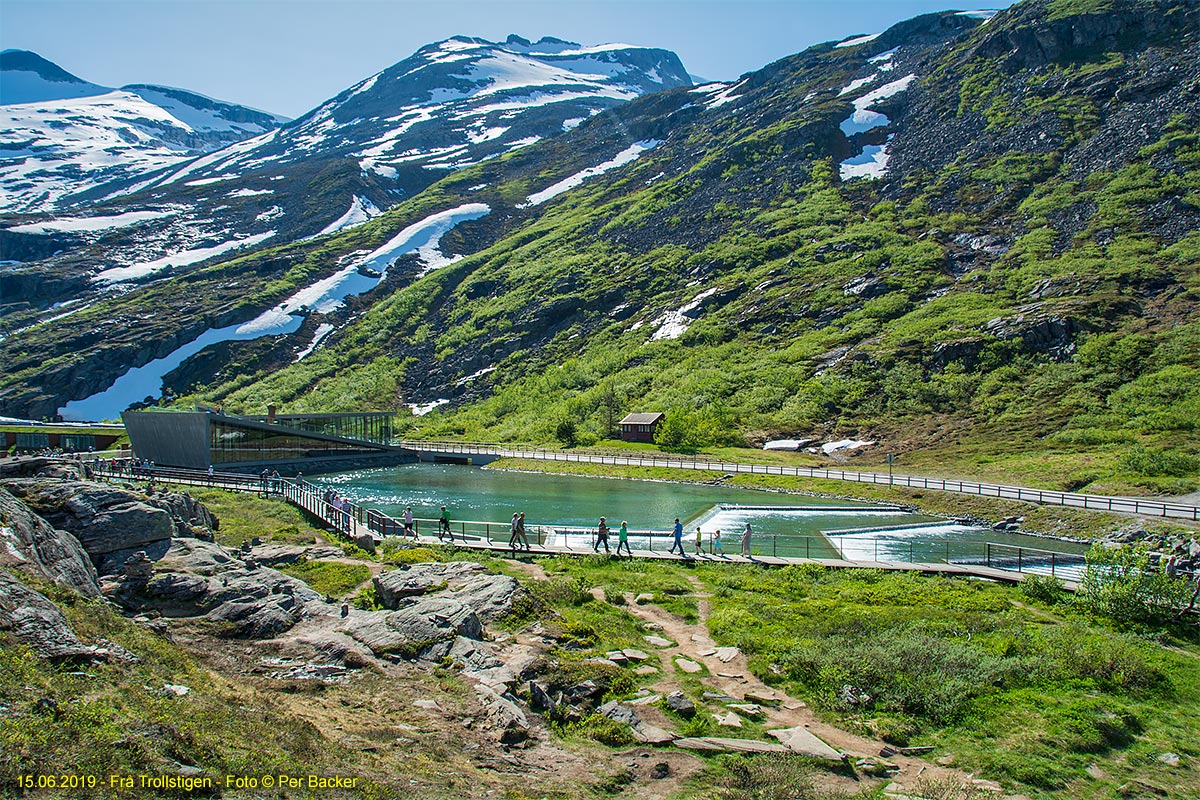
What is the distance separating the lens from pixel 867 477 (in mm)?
55438

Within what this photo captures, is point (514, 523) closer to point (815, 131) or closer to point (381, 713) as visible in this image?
point (381, 713)

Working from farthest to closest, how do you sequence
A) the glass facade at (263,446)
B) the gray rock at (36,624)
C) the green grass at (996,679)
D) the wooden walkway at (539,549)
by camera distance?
the glass facade at (263,446) < the wooden walkway at (539,549) < the green grass at (996,679) < the gray rock at (36,624)

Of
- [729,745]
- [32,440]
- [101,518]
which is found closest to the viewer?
[729,745]

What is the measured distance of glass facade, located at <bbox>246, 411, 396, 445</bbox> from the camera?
7588 centimetres

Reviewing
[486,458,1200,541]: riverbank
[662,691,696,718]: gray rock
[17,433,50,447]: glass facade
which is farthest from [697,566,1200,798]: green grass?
[17,433,50,447]: glass facade

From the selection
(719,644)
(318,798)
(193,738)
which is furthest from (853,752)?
(193,738)

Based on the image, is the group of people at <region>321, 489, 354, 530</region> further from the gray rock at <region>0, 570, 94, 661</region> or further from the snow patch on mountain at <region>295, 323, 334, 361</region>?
the snow patch on mountain at <region>295, 323, 334, 361</region>

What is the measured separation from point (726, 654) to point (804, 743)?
469 centimetres

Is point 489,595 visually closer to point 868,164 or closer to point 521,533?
point 521,533

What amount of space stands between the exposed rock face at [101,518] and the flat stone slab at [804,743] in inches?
603

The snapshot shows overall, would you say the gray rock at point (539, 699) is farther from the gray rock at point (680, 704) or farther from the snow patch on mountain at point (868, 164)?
the snow patch on mountain at point (868, 164)

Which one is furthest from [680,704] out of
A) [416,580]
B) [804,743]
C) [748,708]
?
[416,580]

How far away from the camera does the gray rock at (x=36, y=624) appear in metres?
9.40

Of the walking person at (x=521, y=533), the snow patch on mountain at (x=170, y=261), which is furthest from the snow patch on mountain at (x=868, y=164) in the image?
the snow patch on mountain at (x=170, y=261)
